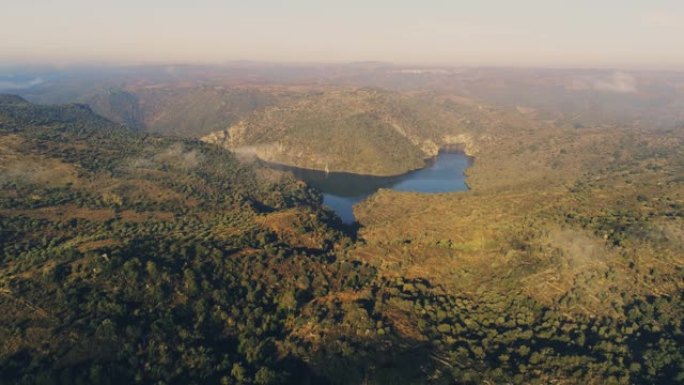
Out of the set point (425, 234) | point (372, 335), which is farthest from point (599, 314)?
point (425, 234)

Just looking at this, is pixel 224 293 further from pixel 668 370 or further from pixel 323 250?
pixel 668 370

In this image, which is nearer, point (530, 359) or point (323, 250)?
point (530, 359)

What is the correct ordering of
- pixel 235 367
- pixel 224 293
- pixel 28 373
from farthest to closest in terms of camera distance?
pixel 224 293
pixel 235 367
pixel 28 373

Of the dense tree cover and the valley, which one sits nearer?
the dense tree cover

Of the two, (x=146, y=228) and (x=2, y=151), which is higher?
(x=2, y=151)

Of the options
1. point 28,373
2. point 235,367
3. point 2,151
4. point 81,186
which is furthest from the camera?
point 2,151

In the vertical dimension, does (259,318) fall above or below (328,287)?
above

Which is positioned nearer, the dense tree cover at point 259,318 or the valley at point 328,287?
the dense tree cover at point 259,318

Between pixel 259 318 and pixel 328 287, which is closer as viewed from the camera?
pixel 259 318
